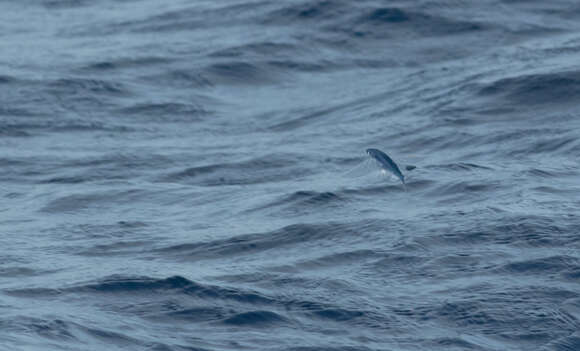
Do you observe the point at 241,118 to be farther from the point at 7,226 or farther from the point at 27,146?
the point at 7,226

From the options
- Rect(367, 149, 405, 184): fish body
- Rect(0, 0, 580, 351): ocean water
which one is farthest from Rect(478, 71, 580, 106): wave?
Rect(367, 149, 405, 184): fish body

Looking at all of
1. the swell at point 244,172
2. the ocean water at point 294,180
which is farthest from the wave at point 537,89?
the swell at point 244,172

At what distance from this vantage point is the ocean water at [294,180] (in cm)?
792

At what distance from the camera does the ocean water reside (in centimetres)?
792

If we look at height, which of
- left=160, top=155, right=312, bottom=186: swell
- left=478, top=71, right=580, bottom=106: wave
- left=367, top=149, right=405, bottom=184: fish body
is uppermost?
left=367, top=149, right=405, bottom=184: fish body

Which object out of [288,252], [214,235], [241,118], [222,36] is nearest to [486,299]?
[288,252]

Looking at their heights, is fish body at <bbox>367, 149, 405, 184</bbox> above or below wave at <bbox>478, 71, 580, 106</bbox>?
above

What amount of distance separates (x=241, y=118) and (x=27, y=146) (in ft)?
8.37

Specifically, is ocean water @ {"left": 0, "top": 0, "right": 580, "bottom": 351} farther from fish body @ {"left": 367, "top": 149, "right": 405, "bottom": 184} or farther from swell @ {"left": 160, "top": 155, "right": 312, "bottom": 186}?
fish body @ {"left": 367, "top": 149, "right": 405, "bottom": 184}

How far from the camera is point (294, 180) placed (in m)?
11.6

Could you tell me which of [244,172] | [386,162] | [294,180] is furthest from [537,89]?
[386,162]

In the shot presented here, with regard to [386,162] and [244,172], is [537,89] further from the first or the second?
[386,162]

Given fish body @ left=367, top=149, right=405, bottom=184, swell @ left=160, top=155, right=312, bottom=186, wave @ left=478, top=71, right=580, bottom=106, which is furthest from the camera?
wave @ left=478, top=71, right=580, bottom=106

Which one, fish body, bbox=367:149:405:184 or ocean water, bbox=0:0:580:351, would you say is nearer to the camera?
ocean water, bbox=0:0:580:351
